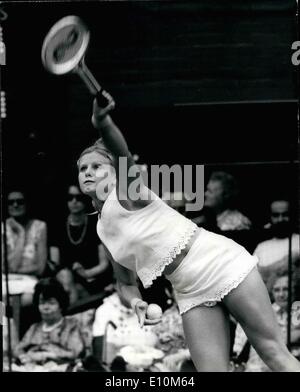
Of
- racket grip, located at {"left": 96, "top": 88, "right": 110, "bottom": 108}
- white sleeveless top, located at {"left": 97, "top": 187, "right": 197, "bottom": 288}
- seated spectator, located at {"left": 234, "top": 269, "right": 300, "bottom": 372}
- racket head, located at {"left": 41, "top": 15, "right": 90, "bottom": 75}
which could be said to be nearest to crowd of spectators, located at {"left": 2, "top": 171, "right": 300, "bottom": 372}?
seated spectator, located at {"left": 234, "top": 269, "right": 300, "bottom": 372}

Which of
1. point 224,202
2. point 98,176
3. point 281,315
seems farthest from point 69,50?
point 281,315

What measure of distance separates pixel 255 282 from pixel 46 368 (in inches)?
87.0

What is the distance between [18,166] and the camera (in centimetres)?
654

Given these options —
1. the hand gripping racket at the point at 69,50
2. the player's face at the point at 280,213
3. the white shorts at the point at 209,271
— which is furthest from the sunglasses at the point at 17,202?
the white shorts at the point at 209,271

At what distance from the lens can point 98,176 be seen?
5.20 m

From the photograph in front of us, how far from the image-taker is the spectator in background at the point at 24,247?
6.56m

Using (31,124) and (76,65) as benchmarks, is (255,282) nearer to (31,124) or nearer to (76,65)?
(76,65)

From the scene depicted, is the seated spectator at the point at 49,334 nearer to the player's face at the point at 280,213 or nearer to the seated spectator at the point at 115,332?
the seated spectator at the point at 115,332

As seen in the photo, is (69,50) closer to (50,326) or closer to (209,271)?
(209,271)

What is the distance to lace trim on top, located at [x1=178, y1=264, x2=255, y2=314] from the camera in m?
4.88

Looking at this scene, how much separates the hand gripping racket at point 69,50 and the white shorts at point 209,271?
39.1 inches

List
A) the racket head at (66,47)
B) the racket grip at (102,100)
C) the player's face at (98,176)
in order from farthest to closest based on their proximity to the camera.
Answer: the player's face at (98,176)
the racket head at (66,47)
the racket grip at (102,100)

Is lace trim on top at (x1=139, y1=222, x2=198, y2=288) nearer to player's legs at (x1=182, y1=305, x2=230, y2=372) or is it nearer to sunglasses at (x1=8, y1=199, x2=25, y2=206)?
player's legs at (x1=182, y1=305, x2=230, y2=372)

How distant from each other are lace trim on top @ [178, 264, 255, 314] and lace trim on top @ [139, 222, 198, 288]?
0.23m
